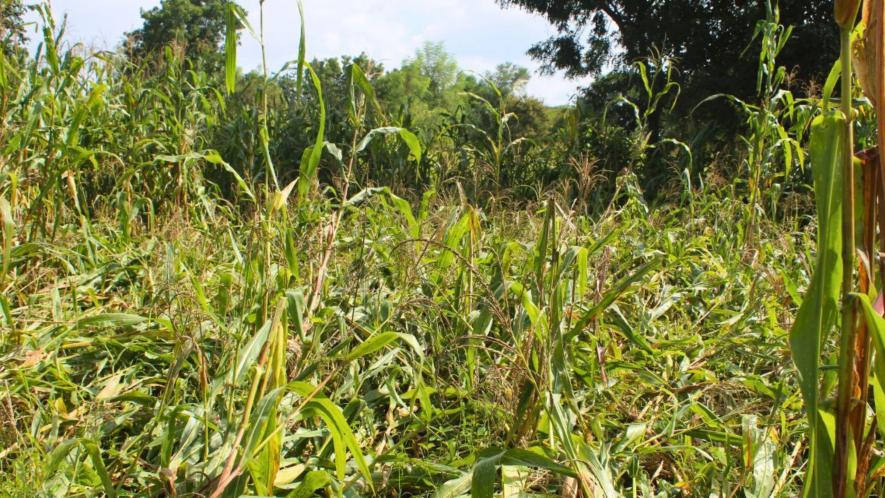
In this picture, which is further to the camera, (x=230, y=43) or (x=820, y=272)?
(x=230, y=43)

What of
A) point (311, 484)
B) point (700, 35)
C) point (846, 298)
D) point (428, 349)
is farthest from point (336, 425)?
point (700, 35)

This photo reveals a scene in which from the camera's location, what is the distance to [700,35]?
10586 millimetres

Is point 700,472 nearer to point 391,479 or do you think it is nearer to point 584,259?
point 584,259

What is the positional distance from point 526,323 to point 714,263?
4.34ft

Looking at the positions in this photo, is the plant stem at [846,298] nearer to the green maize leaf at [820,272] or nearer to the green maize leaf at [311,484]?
the green maize leaf at [820,272]

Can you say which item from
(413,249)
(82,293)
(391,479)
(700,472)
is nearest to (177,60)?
(82,293)

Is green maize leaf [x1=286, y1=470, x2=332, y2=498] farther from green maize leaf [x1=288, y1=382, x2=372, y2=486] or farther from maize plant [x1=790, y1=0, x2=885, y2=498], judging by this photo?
maize plant [x1=790, y1=0, x2=885, y2=498]

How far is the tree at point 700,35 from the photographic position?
9047 millimetres

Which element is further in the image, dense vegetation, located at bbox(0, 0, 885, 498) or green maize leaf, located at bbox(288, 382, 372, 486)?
green maize leaf, located at bbox(288, 382, 372, 486)

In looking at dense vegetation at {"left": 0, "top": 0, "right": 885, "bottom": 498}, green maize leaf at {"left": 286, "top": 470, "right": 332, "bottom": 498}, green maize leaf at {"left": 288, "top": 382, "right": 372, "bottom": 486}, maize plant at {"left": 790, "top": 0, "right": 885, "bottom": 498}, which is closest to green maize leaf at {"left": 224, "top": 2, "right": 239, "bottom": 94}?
dense vegetation at {"left": 0, "top": 0, "right": 885, "bottom": 498}

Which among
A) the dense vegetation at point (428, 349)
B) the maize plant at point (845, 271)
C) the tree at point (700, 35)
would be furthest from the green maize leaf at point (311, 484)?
the tree at point (700, 35)

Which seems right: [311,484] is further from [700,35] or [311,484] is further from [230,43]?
[700,35]

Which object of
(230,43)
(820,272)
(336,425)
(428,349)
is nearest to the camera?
(820,272)

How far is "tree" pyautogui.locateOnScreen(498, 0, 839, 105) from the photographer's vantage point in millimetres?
9047
